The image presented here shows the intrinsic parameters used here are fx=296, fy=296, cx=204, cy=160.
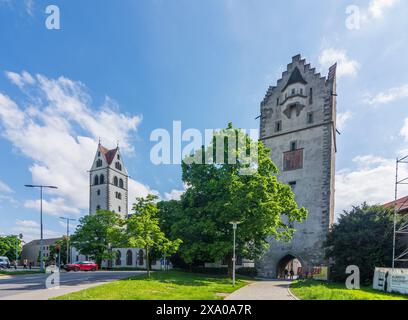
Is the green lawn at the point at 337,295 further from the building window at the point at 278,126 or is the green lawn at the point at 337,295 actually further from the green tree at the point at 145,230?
the building window at the point at 278,126

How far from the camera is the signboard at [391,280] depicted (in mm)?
17609

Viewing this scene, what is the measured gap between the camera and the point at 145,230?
22797mm

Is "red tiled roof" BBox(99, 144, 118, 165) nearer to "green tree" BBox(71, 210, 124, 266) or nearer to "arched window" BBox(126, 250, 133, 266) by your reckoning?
"arched window" BBox(126, 250, 133, 266)

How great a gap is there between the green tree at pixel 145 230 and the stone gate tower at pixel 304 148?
57.8 ft

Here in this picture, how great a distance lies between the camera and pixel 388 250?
23828 millimetres

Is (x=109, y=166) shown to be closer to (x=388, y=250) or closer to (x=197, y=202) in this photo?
(x=197, y=202)

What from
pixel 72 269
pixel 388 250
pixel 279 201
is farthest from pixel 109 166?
pixel 388 250

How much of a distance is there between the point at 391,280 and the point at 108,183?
61269 millimetres

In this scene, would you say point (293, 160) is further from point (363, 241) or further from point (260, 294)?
point (260, 294)

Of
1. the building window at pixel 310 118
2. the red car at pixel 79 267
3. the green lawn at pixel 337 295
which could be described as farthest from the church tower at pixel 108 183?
the green lawn at pixel 337 295
